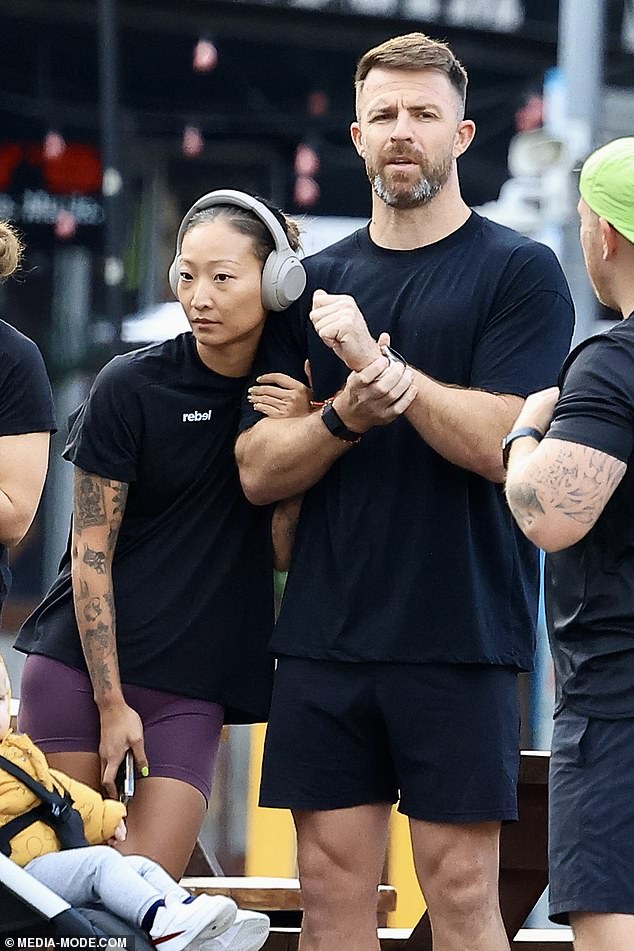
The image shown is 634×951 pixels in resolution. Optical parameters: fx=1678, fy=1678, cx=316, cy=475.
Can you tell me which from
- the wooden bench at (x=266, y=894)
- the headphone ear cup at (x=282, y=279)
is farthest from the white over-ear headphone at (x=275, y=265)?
the wooden bench at (x=266, y=894)

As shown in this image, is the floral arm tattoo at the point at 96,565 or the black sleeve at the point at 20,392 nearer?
the floral arm tattoo at the point at 96,565

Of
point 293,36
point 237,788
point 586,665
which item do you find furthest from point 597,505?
point 293,36

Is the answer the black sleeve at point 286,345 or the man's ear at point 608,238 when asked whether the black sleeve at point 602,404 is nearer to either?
the man's ear at point 608,238

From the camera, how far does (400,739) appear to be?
146 inches

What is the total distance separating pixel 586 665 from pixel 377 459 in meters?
0.82

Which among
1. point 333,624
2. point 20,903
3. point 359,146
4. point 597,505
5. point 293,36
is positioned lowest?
point 20,903

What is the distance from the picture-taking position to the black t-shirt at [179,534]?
153 inches

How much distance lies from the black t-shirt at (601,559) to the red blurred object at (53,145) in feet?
32.6

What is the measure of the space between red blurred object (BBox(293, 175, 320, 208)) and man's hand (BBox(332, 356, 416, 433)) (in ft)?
30.0

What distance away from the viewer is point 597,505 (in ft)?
9.91

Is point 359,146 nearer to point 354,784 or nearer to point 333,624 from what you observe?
point 333,624

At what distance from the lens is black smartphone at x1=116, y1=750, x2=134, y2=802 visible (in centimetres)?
378

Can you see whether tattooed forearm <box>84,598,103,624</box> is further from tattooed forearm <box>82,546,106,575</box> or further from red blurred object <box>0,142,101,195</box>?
red blurred object <box>0,142,101,195</box>

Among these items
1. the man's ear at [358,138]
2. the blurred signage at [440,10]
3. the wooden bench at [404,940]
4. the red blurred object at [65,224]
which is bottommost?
the wooden bench at [404,940]
